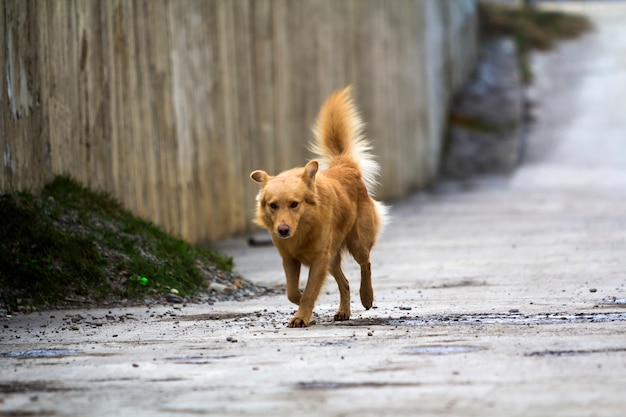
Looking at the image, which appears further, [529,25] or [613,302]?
[529,25]

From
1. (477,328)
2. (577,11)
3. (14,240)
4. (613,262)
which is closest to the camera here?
(477,328)

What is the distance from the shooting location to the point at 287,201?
6.95 meters

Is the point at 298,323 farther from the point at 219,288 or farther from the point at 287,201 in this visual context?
the point at 219,288

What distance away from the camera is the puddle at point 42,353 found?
5941 mm

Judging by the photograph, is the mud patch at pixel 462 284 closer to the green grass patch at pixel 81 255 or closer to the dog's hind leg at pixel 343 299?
the dog's hind leg at pixel 343 299

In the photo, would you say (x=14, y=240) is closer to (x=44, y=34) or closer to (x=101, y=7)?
(x=44, y=34)

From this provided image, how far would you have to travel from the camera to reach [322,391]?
4.71 meters

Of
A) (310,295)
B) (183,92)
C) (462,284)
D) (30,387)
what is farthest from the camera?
(183,92)

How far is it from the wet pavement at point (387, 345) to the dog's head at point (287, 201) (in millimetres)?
606

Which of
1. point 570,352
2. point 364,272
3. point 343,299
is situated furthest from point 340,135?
point 570,352

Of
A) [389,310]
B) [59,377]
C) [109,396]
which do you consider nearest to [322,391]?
[109,396]

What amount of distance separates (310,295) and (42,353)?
1.68m

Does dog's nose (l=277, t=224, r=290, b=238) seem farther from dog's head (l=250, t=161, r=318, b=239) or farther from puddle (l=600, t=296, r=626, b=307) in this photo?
puddle (l=600, t=296, r=626, b=307)

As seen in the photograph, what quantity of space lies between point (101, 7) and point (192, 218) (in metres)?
2.66
